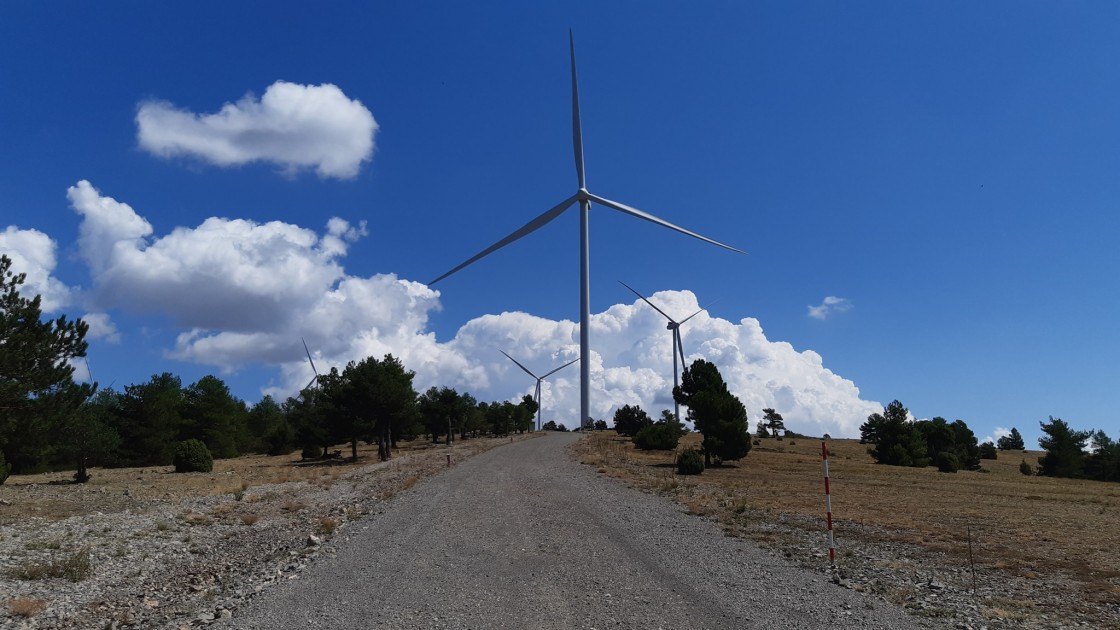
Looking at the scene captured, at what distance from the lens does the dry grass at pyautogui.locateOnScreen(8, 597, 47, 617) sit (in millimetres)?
11493

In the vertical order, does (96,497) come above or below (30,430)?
below

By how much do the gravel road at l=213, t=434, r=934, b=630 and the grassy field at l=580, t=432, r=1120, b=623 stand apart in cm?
332

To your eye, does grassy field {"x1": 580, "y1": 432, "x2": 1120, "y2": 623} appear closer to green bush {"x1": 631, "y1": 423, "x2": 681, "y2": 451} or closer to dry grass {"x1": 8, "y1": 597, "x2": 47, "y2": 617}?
dry grass {"x1": 8, "y1": 597, "x2": 47, "y2": 617}

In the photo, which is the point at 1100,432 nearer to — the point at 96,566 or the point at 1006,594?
the point at 1006,594

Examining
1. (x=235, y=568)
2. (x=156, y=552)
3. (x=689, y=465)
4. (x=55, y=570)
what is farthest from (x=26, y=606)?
(x=689, y=465)

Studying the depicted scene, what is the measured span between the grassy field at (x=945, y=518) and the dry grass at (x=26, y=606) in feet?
48.2

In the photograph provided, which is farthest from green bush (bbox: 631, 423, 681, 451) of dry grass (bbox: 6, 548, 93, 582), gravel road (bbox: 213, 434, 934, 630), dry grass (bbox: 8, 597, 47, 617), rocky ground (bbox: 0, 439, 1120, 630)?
dry grass (bbox: 8, 597, 47, 617)

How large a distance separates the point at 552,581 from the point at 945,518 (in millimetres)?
17735

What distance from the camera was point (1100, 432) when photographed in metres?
78.5

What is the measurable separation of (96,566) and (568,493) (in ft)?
50.0

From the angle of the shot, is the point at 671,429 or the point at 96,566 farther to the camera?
the point at 671,429

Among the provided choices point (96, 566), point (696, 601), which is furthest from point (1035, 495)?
point (96, 566)

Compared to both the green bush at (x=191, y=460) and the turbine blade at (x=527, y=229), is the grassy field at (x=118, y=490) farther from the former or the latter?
the turbine blade at (x=527, y=229)

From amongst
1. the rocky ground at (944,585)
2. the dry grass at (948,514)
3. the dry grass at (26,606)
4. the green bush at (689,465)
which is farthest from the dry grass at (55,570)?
the green bush at (689,465)
